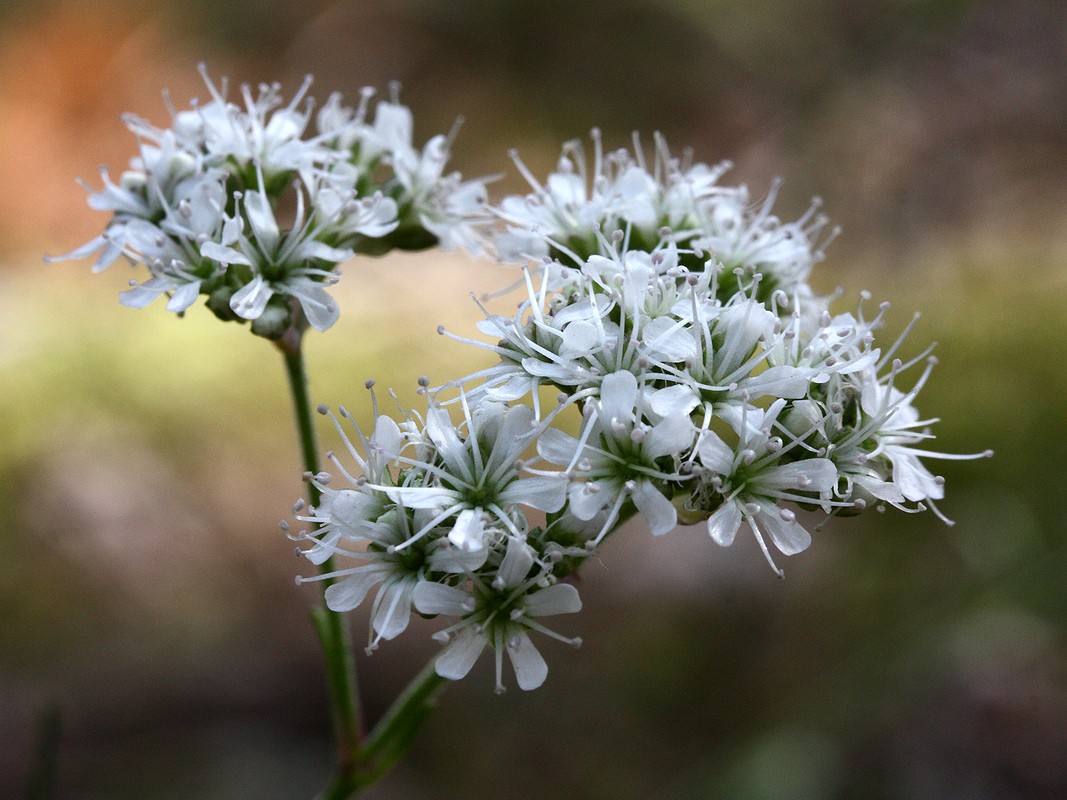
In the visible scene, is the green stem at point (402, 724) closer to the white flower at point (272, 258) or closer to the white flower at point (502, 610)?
the white flower at point (502, 610)

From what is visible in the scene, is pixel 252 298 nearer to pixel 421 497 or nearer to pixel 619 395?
pixel 421 497

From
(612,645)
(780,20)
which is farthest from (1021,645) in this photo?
(780,20)

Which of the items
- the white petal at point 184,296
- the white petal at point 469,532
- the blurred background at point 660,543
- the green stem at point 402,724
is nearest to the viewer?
the white petal at point 469,532

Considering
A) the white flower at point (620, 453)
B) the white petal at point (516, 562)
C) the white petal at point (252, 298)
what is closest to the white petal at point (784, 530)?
the white flower at point (620, 453)

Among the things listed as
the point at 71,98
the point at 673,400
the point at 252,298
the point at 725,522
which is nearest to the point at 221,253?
the point at 252,298

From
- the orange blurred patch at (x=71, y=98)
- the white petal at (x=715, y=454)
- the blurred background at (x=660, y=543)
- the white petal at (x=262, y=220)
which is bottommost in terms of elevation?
the blurred background at (x=660, y=543)

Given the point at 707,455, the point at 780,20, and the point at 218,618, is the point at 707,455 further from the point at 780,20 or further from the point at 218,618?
the point at 780,20

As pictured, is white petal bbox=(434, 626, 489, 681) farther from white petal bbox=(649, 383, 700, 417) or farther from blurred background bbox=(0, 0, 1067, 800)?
blurred background bbox=(0, 0, 1067, 800)
